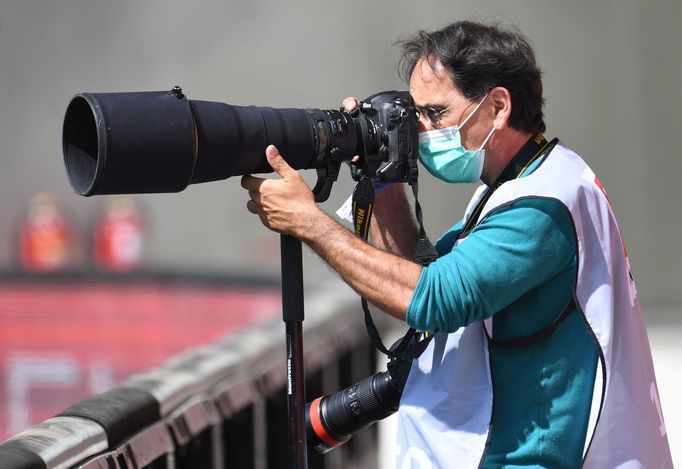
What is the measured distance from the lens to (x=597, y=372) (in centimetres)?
194

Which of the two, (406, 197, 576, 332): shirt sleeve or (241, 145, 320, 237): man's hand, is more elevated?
(241, 145, 320, 237): man's hand

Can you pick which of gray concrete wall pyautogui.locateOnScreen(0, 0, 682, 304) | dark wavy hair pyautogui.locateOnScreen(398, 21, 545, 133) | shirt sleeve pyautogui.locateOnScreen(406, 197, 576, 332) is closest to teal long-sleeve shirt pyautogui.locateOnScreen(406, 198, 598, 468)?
shirt sleeve pyautogui.locateOnScreen(406, 197, 576, 332)

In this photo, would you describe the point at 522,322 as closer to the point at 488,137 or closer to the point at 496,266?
the point at 496,266

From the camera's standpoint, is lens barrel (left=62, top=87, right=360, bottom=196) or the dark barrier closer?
lens barrel (left=62, top=87, right=360, bottom=196)

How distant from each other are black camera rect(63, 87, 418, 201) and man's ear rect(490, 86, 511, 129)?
0.52 feet

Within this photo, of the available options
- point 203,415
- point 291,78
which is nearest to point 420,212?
point 203,415

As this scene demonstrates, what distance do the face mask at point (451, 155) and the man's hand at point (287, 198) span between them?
12.7 inches

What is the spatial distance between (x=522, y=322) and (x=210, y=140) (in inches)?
24.9

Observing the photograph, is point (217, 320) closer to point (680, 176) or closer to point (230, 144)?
point (680, 176)

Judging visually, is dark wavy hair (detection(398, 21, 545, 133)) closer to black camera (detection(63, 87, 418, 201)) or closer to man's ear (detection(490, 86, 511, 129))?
man's ear (detection(490, 86, 511, 129))

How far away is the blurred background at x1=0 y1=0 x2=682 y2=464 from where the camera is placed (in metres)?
11.0

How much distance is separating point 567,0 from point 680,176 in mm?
2076

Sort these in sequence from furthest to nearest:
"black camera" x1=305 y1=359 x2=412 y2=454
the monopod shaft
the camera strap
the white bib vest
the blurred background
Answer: the blurred background < "black camera" x1=305 y1=359 x2=412 y2=454 < the camera strap < the monopod shaft < the white bib vest

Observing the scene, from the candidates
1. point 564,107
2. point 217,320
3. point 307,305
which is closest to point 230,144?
point 307,305
